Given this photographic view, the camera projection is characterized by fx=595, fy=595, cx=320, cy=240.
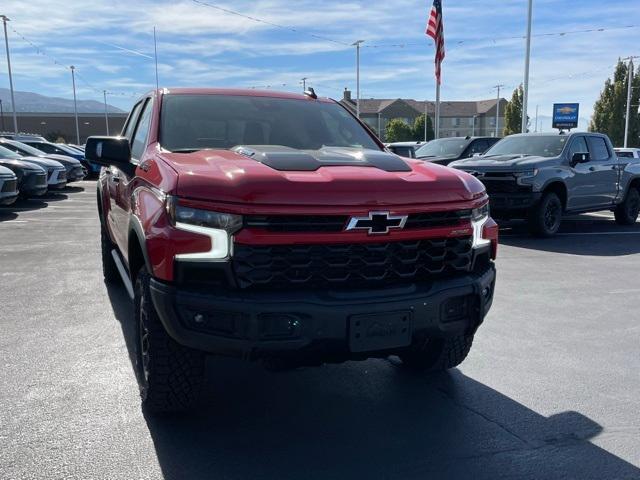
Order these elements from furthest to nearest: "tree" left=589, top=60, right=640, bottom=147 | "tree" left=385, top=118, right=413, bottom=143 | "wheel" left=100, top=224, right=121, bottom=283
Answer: "tree" left=385, top=118, right=413, bottom=143 → "tree" left=589, top=60, right=640, bottom=147 → "wheel" left=100, top=224, right=121, bottom=283

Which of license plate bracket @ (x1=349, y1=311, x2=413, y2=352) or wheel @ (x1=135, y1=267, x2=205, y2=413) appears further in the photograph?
wheel @ (x1=135, y1=267, x2=205, y2=413)

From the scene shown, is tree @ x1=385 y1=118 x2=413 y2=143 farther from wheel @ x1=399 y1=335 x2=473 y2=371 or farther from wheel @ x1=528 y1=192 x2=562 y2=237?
wheel @ x1=399 y1=335 x2=473 y2=371

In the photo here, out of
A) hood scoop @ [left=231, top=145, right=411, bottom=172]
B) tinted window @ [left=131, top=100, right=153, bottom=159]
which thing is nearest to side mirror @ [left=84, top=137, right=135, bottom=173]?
tinted window @ [left=131, top=100, right=153, bottom=159]

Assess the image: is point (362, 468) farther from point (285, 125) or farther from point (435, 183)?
point (285, 125)

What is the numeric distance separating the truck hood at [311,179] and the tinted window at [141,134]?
0.71 m

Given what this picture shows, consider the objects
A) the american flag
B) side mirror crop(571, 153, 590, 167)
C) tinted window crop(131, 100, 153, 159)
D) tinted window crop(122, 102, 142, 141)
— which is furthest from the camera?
the american flag

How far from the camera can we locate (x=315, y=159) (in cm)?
321

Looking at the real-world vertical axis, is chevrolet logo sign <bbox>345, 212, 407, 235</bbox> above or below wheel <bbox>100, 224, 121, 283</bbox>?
above

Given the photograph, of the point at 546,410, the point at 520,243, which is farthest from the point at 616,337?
the point at 520,243

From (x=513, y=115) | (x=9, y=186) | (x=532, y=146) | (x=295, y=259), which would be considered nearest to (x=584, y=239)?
(x=532, y=146)

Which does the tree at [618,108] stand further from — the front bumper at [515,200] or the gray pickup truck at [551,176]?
the front bumper at [515,200]

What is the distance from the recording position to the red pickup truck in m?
2.70

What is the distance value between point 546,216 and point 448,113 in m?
106

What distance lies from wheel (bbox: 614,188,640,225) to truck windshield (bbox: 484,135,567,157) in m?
2.53
